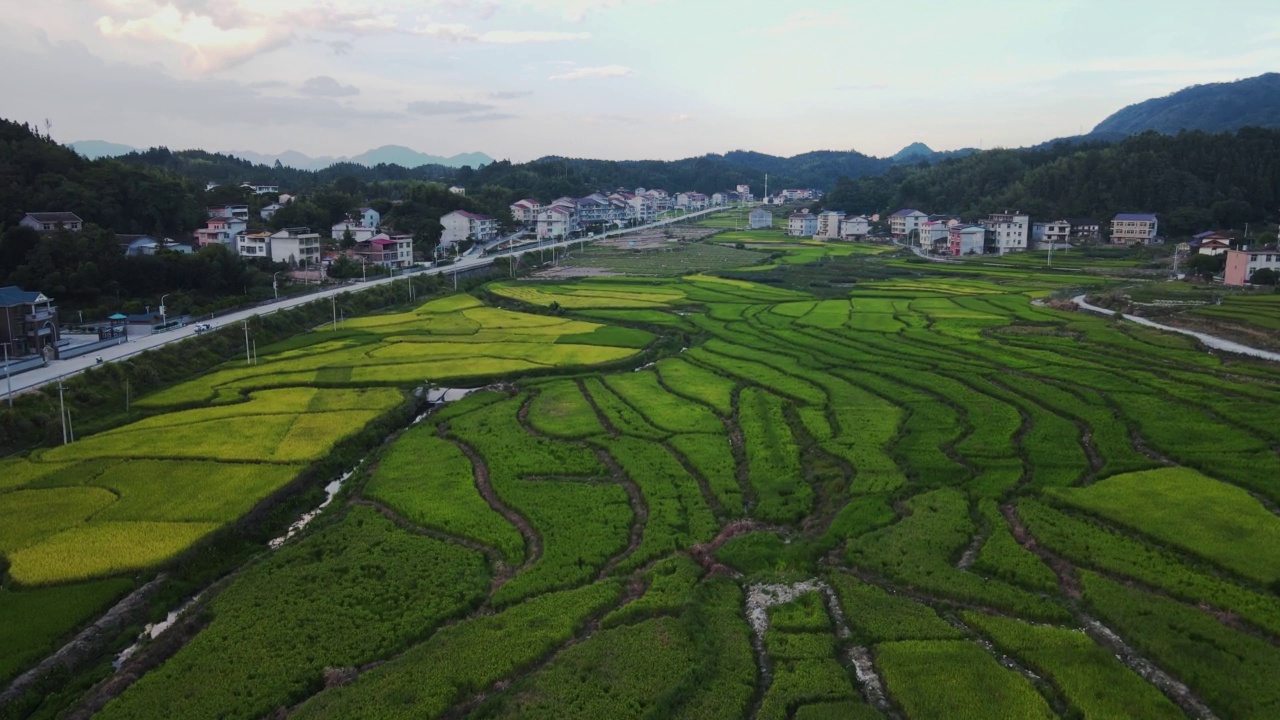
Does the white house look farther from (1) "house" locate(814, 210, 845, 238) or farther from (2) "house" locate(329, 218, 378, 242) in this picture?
(2) "house" locate(329, 218, 378, 242)

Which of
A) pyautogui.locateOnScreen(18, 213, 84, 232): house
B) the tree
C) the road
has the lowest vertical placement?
the road

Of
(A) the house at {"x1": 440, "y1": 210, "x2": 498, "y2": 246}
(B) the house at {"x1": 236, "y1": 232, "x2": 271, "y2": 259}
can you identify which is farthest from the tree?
(A) the house at {"x1": 440, "y1": 210, "x2": 498, "y2": 246}

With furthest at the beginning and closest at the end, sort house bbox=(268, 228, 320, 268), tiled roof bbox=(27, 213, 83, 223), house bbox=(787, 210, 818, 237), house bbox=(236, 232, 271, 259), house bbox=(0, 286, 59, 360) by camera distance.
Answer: house bbox=(787, 210, 818, 237) < house bbox=(268, 228, 320, 268) < house bbox=(236, 232, 271, 259) < tiled roof bbox=(27, 213, 83, 223) < house bbox=(0, 286, 59, 360)

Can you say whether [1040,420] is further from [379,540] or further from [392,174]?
[392,174]

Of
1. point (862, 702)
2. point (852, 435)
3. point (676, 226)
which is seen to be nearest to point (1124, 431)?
point (852, 435)

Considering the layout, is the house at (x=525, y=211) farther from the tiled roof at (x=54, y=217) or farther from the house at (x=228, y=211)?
the tiled roof at (x=54, y=217)

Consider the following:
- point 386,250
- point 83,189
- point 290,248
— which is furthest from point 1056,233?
point 83,189

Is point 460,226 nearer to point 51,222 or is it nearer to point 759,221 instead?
point 51,222
